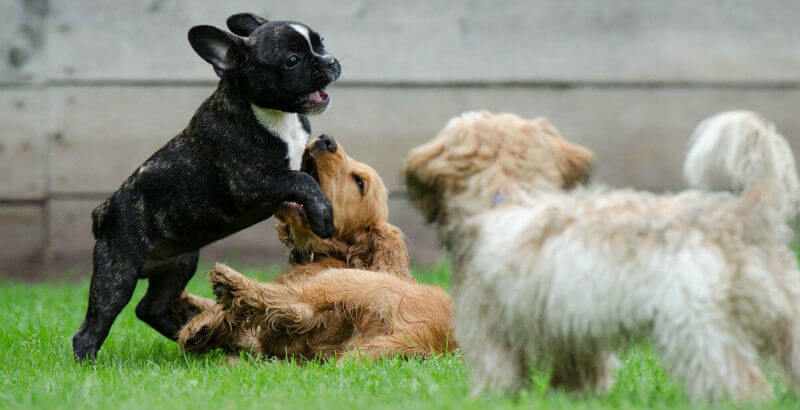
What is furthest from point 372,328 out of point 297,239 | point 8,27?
point 8,27

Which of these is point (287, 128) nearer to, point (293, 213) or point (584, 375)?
point (293, 213)

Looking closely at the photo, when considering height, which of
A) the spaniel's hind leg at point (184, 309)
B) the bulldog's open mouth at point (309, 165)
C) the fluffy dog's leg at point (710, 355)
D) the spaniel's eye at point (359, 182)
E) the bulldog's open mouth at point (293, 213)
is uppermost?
the fluffy dog's leg at point (710, 355)

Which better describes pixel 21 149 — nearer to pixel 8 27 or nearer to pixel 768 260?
pixel 8 27

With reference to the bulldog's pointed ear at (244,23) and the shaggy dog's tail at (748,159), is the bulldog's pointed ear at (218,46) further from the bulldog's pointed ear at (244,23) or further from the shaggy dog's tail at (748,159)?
the shaggy dog's tail at (748,159)

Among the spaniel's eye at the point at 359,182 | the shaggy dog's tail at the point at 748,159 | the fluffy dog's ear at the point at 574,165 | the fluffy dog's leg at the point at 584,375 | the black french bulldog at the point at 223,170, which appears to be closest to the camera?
the shaggy dog's tail at the point at 748,159

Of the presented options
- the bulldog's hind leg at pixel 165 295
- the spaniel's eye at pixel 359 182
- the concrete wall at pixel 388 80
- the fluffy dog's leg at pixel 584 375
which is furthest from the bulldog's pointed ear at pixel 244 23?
the concrete wall at pixel 388 80

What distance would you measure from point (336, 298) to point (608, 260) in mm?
2144

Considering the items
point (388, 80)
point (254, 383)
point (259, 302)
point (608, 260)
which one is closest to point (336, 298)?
point (259, 302)

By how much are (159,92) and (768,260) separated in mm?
7027

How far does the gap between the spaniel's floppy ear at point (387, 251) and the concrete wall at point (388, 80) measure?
3571mm

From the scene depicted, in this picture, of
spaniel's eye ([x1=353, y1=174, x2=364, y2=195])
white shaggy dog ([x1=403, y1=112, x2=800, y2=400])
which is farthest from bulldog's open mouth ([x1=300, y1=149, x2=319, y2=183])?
white shaggy dog ([x1=403, y1=112, x2=800, y2=400])

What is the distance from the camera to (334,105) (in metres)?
9.15

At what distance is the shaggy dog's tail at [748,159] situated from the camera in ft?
10.4

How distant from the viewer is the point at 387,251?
5473 millimetres
